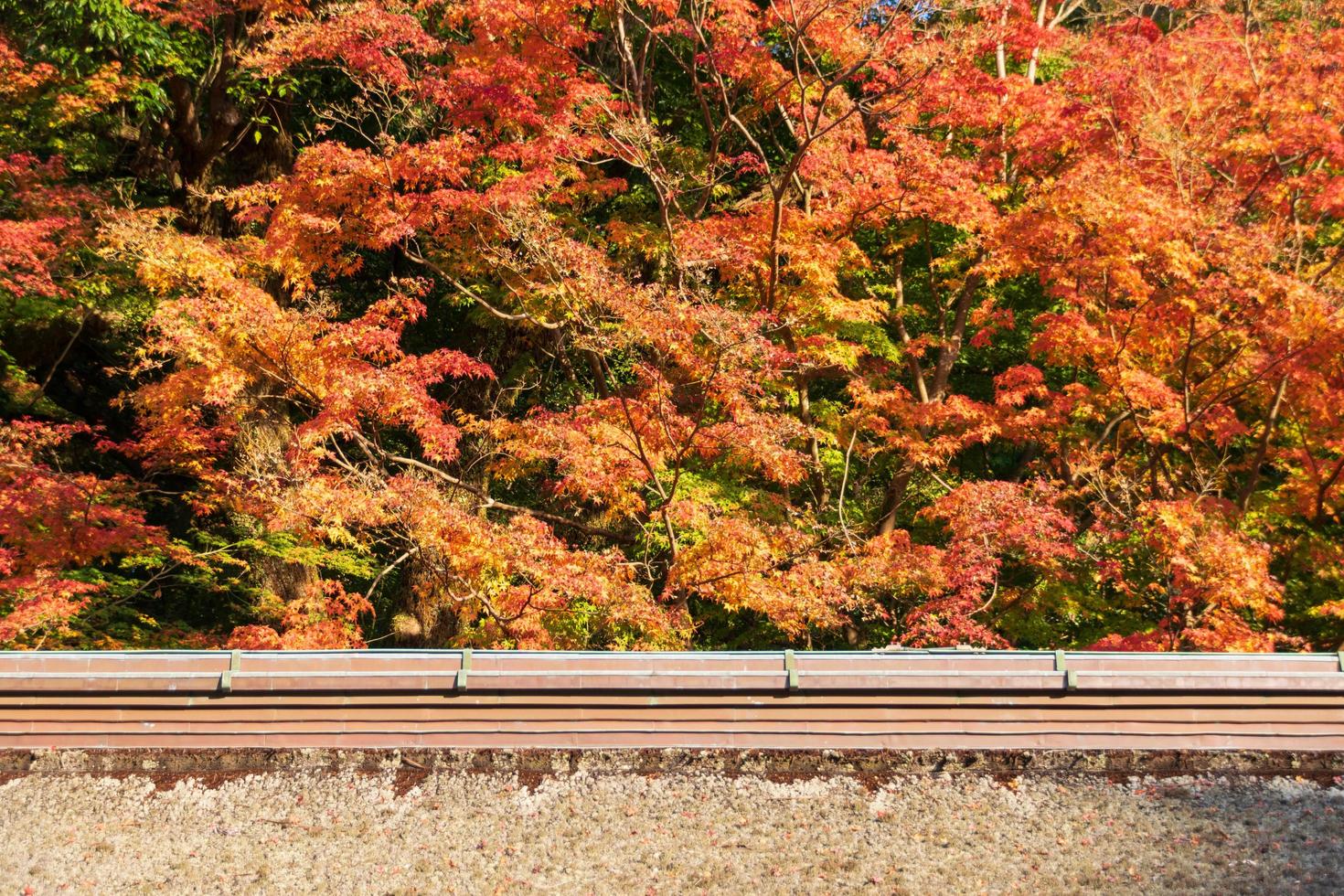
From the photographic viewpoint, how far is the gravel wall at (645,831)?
437 centimetres

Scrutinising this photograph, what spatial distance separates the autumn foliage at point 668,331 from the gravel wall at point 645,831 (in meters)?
4.63

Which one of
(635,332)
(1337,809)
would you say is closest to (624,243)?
(635,332)

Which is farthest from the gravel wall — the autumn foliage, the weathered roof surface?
the autumn foliage

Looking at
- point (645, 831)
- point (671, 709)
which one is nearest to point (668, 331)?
point (671, 709)

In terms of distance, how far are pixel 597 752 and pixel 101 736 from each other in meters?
2.42

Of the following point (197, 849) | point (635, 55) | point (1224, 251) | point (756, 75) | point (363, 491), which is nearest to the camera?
point (197, 849)

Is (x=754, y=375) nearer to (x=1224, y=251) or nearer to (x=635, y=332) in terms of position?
(x=635, y=332)

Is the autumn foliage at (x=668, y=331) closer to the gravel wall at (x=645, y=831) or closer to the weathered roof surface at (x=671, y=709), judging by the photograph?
the weathered roof surface at (x=671, y=709)

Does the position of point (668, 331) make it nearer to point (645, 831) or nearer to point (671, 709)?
point (671, 709)

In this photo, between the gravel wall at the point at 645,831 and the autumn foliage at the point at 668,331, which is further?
the autumn foliage at the point at 668,331

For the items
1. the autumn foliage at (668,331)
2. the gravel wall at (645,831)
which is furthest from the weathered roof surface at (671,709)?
the autumn foliage at (668,331)

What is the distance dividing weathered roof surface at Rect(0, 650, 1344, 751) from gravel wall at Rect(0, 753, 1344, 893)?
158 millimetres

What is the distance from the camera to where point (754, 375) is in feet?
35.9

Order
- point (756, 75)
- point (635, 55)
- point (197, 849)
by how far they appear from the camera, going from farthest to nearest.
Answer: point (635, 55), point (756, 75), point (197, 849)
